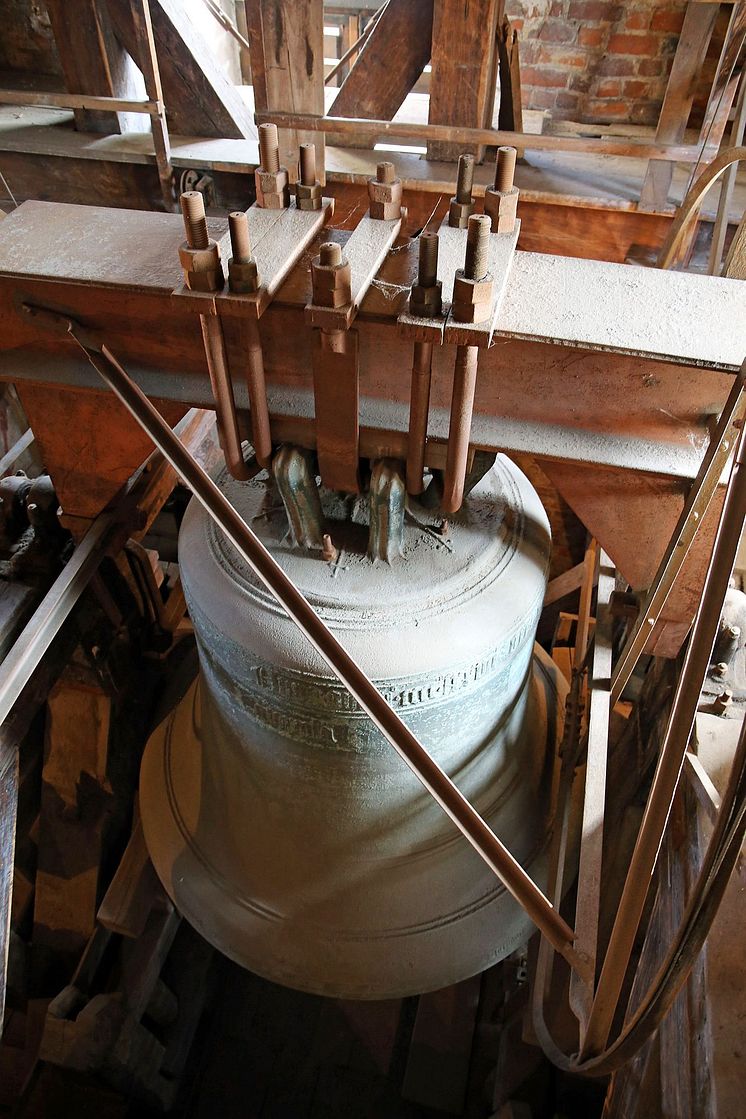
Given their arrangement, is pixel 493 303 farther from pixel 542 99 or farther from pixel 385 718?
pixel 542 99

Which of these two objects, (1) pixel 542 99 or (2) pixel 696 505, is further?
(1) pixel 542 99

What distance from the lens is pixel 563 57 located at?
153 inches

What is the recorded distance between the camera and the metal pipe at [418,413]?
1.27m

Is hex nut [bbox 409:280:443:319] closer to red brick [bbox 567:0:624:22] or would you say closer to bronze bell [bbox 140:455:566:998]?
bronze bell [bbox 140:455:566:998]

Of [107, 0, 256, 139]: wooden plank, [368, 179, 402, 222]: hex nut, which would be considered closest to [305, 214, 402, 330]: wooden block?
[368, 179, 402, 222]: hex nut

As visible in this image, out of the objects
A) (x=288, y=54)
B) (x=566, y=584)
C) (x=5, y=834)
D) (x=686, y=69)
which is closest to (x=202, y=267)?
→ (x=5, y=834)

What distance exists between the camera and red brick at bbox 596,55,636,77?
3838 mm

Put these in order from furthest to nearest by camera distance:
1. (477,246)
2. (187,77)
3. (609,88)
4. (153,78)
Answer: (609,88), (187,77), (153,78), (477,246)

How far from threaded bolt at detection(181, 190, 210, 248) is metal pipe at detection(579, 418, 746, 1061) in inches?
32.0

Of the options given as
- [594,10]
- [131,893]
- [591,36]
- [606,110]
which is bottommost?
[131,893]

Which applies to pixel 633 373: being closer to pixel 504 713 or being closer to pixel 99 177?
pixel 504 713

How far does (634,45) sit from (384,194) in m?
3.28

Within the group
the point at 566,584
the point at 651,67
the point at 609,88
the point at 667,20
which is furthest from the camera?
the point at 609,88

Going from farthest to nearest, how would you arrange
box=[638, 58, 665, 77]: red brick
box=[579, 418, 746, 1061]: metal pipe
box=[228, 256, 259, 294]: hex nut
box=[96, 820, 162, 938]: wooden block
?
1. box=[638, 58, 665, 77]: red brick
2. box=[96, 820, 162, 938]: wooden block
3. box=[228, 256, 259, 294]: hex nut
4. box=[579, 418, 746, 1061]: metal pipe
